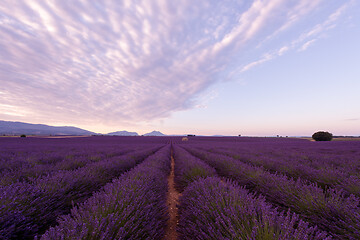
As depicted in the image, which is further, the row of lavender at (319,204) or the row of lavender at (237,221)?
the row of lavender at (319,204)

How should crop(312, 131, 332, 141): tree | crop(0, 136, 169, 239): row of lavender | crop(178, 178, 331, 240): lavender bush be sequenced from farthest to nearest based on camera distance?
1. crop(312, 131, 332, 141): tree
2. crop(0, 136, 169, 239): row of lavender
3. crop(178, 178, 331, 240): lavender bush

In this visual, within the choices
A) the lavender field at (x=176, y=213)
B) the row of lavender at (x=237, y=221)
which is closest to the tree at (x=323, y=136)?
the lavender field at (x=176, y=213)

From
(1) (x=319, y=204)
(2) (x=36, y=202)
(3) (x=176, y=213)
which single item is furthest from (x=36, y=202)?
(1) (x=319, y=204)

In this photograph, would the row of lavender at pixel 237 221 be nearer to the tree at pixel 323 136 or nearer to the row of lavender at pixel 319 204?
the row of lavender at pixel 319 204

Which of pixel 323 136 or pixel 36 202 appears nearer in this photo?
pixel 36 202

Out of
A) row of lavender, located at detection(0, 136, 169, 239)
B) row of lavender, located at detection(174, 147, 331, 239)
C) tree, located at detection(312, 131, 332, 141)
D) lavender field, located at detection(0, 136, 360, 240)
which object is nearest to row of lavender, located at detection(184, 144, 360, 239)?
lavender field, located at detection(0, 136, 360, 240)

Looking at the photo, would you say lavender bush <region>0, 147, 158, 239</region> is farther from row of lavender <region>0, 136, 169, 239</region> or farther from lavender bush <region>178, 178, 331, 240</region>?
lavender bush <region>178, 178, 331, 240</region>

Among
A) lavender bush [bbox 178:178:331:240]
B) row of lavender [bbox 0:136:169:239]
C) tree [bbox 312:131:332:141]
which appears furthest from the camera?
tree [bbox 312:131:332:141]

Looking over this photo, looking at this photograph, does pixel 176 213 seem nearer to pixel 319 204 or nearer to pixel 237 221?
pixel 237 221

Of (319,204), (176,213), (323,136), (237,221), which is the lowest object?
(176,213)

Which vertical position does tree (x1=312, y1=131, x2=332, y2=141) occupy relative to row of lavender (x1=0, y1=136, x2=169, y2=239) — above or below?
above

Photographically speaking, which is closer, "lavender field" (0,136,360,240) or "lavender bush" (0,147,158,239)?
"lavender field" (0,136,360,240)

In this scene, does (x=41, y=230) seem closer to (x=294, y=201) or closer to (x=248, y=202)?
(x=248, y=202)

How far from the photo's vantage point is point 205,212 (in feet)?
A: 5.92
